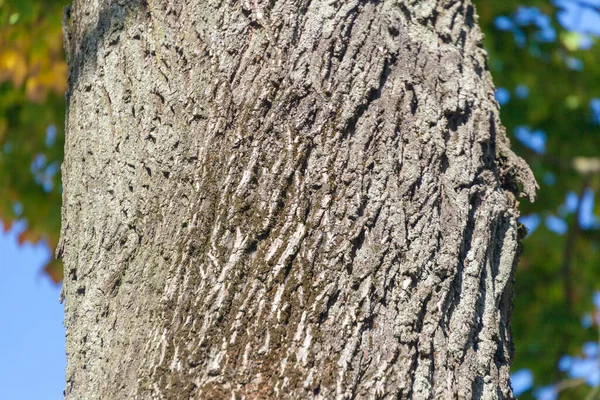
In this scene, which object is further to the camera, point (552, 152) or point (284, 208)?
point (552, 152)

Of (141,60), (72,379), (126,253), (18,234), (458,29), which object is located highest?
(18,234)

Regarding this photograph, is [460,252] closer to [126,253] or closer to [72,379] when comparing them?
[126,253]

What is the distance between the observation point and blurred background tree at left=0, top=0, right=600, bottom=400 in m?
4.79

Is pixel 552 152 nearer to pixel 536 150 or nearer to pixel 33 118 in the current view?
pixel 536 150

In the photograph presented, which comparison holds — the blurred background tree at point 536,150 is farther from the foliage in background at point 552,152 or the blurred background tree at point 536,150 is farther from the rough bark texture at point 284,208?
the rough bark texture at point 284,208

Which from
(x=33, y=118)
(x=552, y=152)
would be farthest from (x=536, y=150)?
(x=33, y=118)

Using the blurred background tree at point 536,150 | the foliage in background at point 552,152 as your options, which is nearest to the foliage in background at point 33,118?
the blurred background tree at point 536,150

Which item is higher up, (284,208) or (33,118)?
(33,118)

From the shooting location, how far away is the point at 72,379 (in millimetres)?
1398

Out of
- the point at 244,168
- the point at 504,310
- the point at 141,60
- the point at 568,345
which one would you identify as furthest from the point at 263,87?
the point at 568,345

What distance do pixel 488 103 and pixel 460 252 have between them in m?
0.40

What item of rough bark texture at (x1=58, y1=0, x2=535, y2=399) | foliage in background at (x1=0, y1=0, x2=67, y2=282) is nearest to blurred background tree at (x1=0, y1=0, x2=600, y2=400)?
foliage in background at (x1=0, y1=0, x2=67, y2=282)

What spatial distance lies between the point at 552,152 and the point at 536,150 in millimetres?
281

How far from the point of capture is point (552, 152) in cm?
551
